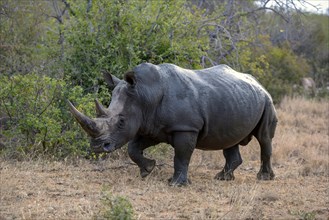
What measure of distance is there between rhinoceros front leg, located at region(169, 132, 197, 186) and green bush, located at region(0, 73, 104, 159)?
1886 mm

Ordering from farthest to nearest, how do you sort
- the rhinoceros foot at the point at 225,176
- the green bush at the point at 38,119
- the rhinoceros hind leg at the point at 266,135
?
the green bush at the point at 38,119 → the rhinoceros hind leg at the point at 266,135 → the rhinoceros foot at the point at 225,176

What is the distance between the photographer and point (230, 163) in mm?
8602

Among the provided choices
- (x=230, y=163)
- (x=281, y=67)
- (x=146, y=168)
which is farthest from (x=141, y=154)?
(x=281, y=67)

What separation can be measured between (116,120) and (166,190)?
985mm

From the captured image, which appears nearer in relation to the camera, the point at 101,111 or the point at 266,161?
the point at 101,111

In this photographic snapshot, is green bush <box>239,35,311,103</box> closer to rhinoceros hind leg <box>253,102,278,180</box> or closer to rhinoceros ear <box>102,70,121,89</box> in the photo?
rhinoceros hind leg <box>253,102,278,180</box>

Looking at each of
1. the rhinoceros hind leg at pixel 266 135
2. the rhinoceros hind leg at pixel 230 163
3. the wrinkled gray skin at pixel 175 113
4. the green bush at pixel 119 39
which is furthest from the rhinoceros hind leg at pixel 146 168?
the green bush at pixel 119 39

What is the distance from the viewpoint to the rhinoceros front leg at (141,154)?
7.68 metres

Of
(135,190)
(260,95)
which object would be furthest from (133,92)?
(260,95)

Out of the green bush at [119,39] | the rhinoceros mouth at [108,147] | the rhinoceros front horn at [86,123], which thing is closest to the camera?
the rhinoceros front horn at [86,123]

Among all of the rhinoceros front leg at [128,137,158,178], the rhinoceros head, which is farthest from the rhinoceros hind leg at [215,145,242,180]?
the rhinoceros head

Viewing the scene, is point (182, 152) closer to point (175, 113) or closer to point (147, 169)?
point (175, 113)

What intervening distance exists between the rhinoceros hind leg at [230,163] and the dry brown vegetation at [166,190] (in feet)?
0.47

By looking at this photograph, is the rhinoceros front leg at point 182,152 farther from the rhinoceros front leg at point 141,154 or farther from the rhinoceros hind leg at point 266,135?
the rhinoceros hind leg at point 266,135
